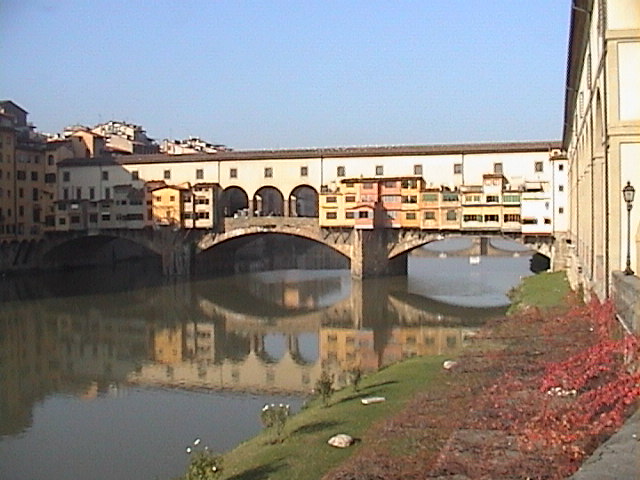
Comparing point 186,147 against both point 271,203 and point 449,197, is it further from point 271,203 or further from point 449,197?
point 449,197

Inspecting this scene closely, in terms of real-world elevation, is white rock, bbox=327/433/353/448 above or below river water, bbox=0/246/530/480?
above

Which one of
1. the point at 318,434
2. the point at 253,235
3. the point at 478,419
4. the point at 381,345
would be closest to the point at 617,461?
the point at 478,419

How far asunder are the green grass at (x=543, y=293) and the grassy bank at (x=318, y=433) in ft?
21.5

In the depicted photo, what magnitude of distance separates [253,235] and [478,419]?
29.1 meters

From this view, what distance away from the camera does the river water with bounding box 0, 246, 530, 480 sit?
10359mm

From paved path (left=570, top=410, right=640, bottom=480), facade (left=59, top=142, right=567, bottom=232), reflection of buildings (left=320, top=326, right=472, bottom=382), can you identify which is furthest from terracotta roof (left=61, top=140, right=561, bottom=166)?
paved path (left=570, top=410, right=640, bottom=480)

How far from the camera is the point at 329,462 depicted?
7.23 meters

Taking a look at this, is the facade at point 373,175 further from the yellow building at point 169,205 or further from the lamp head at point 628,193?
the lamp head at point 628,193

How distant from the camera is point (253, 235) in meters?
35.8

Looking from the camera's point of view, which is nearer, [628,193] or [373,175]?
[628,193]

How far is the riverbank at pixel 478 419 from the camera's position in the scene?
570 centimetres

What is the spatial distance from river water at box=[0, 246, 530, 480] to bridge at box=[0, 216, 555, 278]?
1178 millimetres

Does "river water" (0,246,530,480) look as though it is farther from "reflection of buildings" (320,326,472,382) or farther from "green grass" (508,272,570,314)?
"green grass" (508,272,570,314)

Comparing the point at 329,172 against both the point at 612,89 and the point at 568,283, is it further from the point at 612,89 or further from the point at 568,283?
the point at 612,89
